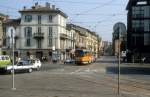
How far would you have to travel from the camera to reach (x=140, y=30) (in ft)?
319

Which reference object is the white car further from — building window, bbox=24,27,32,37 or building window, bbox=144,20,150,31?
building window, bbox=24,27,32,37

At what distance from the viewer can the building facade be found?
318 ft

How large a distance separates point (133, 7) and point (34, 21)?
25.9m

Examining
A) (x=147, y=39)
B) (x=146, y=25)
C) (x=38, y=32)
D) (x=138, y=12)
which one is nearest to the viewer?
(x=146, y=25)

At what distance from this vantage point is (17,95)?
18.4 m

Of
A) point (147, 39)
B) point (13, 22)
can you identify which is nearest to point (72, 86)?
point (147, 39)

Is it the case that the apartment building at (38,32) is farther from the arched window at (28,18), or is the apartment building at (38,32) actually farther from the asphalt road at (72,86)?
the asphalt road at (72,86)

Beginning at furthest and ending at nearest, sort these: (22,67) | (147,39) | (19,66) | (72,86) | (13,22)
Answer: (13,22), (147,39), (22,67), (19,66), (72,86)

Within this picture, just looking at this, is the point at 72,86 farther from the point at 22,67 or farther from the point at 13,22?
the point at 13,22

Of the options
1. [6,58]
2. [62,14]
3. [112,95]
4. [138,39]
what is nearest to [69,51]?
[62,14]

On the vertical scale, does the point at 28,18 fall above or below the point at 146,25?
above

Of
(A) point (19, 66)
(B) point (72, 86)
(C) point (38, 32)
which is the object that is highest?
(C) point (38, 32)

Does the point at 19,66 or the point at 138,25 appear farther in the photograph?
the point at 138,25

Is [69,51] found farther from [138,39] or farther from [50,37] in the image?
[138,39]
